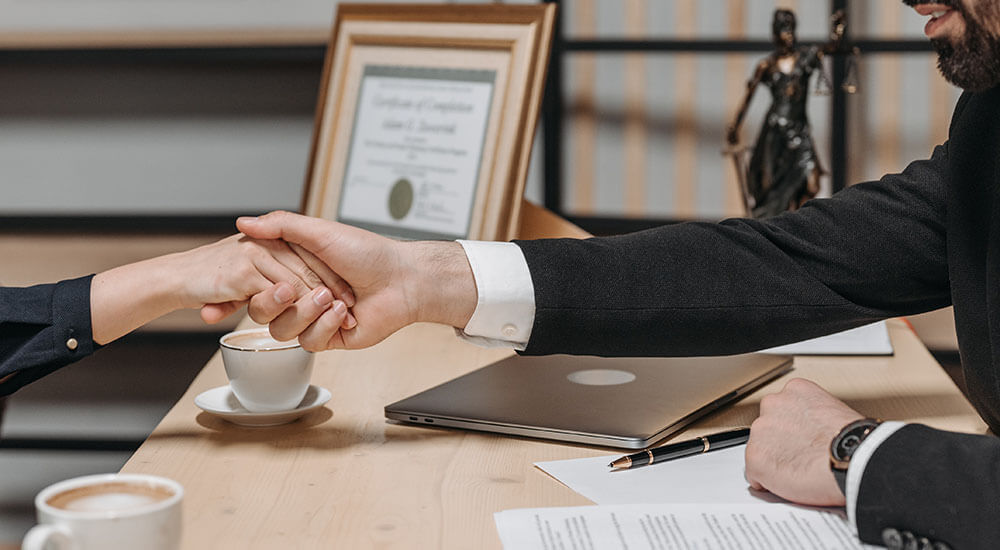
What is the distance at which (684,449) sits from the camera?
0.94 m

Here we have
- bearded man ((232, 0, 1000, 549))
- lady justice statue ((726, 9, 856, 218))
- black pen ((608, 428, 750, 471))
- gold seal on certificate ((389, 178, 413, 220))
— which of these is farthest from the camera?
gold seal on certificate ((389, 178, 413, 220))

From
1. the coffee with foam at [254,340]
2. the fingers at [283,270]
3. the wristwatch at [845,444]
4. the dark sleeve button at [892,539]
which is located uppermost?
the fingers at [283,270]

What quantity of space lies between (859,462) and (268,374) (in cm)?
54

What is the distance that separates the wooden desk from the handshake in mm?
99

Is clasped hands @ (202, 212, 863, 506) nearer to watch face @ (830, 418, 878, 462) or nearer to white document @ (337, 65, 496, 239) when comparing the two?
watch face @ (830, 418, 878, 462)

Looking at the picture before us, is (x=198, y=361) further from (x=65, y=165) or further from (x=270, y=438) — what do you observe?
(x=270, y=438)

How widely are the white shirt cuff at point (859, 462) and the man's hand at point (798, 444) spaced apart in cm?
2

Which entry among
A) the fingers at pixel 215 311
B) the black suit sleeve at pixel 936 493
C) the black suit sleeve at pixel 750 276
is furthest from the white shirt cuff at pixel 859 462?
the fingers at pixel 215 311

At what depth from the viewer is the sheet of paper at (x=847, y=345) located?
4.33 ft

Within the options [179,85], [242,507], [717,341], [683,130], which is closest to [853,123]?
A: [683,130]

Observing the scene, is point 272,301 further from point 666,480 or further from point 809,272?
point 809,272

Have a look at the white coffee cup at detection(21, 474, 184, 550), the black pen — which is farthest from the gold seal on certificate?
the white coffee cup at detection(21, 474, 184, 550)

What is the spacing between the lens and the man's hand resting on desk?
1.08 m

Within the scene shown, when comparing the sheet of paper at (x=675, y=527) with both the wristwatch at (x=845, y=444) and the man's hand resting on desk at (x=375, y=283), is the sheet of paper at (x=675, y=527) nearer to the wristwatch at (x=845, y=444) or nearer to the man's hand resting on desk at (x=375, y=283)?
the wristwatch at (x=845, y=444)
